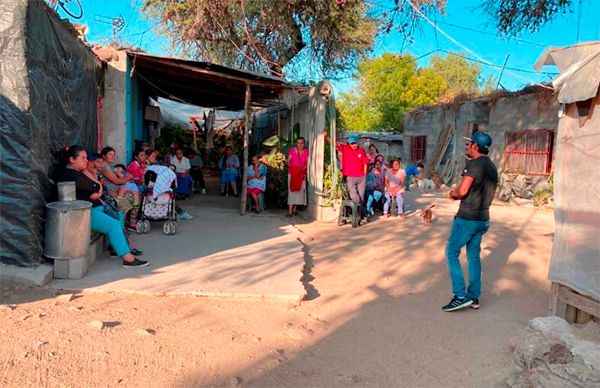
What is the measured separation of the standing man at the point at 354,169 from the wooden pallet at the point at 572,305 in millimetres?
4888

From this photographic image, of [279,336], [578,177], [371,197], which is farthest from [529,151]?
[279,336]

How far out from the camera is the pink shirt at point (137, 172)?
300 inches

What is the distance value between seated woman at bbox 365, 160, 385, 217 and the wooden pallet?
560 centimetres

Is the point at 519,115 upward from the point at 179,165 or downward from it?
upward

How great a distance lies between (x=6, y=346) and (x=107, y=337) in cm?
65

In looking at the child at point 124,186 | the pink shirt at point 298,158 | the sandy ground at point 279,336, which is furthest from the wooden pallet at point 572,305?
the pink shirt at point 298,158

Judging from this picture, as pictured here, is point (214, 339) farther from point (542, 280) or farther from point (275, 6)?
point (275, 6)

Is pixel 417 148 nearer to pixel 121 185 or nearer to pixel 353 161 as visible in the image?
pixel 353 161

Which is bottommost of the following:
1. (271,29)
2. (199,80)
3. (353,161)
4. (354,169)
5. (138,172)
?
(138,172)

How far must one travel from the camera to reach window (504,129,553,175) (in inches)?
571

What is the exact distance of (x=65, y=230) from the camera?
4633 millimetres

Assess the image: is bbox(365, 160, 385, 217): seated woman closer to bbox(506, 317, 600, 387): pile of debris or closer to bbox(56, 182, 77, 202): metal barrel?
bbox(506, 317, 600, 387): pile of debris

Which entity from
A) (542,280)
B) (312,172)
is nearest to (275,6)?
(312,172)

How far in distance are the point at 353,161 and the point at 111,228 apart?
Result: 4989 mm
